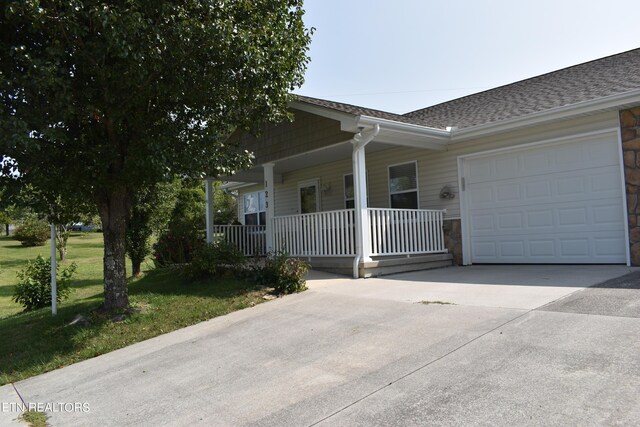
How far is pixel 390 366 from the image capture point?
3.83 metres

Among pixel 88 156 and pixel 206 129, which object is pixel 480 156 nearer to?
pixel 206 129

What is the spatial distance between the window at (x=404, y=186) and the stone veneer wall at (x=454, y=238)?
39.0 inches

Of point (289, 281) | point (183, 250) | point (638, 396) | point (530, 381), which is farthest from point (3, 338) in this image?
point (638, 396)

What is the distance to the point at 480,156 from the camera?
31.8 feet

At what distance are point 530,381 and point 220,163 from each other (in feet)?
16.7

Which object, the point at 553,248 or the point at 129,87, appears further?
the point at 553,248

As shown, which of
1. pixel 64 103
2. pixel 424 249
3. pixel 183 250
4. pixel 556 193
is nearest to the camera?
pixel 64 103

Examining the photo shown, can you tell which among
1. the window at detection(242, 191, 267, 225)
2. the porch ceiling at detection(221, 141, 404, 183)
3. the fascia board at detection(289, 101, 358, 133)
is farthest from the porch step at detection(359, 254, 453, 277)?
the window at detection(242, 191, 267, 225)

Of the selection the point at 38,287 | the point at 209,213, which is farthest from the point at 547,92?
the point at 38,287

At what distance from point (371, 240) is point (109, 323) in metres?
4.69

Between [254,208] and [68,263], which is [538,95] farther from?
[68,263]

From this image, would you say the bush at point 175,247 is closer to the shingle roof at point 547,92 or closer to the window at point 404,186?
the window at point 404,186

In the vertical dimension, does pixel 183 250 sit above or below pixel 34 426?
above

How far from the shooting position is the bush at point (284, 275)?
7.50 metres
